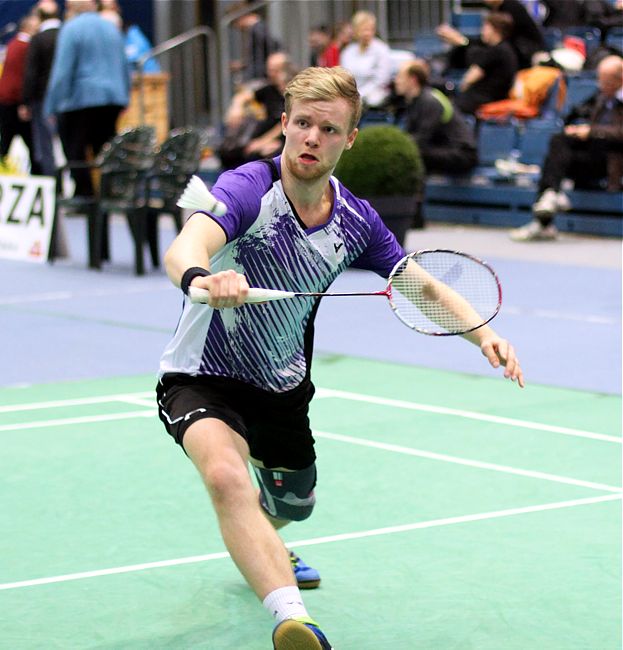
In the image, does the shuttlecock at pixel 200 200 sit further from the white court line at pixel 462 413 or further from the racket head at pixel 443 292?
the white court line at pixel 462 413

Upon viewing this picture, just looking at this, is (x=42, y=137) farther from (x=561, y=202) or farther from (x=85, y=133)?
(x=561, y=202)

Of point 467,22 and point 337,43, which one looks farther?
point 337,43

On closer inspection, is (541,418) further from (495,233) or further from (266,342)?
(495,233)

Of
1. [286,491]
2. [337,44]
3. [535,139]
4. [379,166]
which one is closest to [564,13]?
[535,139]

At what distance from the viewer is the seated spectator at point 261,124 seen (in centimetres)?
1628

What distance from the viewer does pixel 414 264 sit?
179 inches

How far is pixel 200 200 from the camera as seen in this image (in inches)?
155

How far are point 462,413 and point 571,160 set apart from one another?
25.0ft

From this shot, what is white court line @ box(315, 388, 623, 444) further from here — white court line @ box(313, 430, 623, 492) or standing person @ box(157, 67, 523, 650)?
standing person @ box(157, 67, 523, 650)

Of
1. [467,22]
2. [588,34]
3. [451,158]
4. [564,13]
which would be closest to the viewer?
[451,158]

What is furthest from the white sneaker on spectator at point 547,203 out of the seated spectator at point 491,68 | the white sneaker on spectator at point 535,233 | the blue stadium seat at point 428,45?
the blue stadium seat at point 428,45

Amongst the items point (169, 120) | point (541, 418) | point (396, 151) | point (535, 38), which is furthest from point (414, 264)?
point (169, 120)

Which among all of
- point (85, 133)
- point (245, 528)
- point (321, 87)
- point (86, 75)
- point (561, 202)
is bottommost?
point (561, 202)

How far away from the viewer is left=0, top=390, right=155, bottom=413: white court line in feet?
26.3
